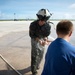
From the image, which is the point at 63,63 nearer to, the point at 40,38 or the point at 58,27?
the point at 58,27

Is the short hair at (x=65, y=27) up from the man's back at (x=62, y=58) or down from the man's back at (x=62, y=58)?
up

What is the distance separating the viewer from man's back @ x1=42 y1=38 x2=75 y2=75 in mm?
2359

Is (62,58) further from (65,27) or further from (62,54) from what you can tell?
(65,27)

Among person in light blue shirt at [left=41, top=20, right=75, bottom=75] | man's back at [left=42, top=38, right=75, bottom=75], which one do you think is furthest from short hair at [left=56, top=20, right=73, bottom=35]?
man's back at [left=42, top=38, right=75, bottom=75]

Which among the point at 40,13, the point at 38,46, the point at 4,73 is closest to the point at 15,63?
the point at 4,73

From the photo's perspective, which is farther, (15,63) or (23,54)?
(23,54)

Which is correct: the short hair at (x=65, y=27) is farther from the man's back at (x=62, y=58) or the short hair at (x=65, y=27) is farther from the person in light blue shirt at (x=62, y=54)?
the man's back at (x=62, y=58)

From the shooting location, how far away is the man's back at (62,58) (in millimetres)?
2359

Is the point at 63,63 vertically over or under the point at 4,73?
over

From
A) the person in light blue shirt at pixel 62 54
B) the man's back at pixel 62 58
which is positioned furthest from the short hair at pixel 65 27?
the man's back at pixel 62 58

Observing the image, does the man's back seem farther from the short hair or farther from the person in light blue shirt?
the short hair

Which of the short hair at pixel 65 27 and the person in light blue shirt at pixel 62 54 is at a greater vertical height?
the short hair at pixel 65 27

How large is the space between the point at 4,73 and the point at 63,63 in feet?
13.5

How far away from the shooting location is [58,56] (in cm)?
240
